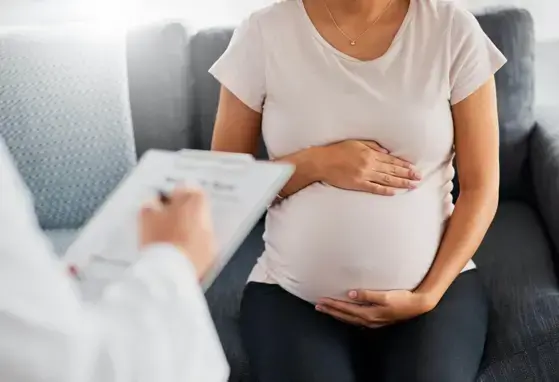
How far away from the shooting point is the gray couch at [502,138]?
4.72 feet

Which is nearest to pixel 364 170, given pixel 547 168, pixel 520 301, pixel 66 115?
pixel 520 301

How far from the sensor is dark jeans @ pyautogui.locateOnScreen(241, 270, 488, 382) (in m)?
1.14

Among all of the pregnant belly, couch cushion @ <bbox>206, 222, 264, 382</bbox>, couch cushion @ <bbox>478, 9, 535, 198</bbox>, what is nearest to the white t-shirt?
the pregnant belly

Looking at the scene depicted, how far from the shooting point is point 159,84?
1.77m

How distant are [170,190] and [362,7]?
613mm

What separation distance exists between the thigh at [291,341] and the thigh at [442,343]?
0.08 meters

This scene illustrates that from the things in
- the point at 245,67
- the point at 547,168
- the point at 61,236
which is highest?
the point at 245,67

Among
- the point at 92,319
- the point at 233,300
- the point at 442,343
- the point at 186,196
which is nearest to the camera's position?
the point at 92,319

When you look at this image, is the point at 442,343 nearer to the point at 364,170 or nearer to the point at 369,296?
the point at 369,296

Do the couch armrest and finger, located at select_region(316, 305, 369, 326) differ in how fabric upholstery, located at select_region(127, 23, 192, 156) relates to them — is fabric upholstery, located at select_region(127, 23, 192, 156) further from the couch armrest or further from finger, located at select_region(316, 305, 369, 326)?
the couch armrest

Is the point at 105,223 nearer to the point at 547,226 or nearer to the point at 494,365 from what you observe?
the point at 494,365

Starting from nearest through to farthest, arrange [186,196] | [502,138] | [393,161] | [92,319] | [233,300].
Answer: [92,319], [186,196], [393,161], [233,300], [502,138]

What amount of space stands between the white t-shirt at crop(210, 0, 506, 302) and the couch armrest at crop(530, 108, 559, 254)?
0.33 metres

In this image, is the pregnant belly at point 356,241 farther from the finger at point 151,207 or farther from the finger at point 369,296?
the finger at point 151,207
